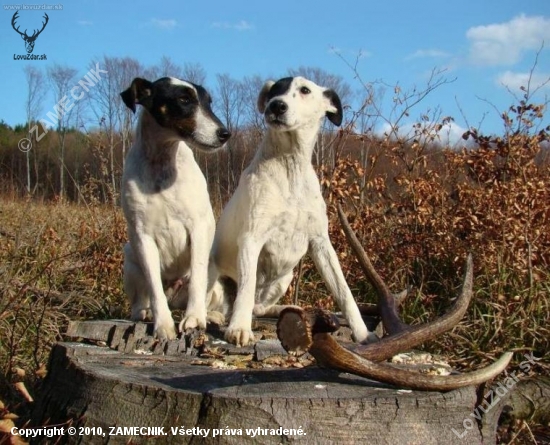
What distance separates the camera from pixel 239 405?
6.73 feet

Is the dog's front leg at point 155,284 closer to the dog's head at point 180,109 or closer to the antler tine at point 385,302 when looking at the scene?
the dog's head at point 180,109

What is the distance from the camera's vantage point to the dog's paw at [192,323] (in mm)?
3139

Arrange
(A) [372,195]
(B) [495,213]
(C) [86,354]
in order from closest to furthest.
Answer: (C) [86,354] → (B) [495,213] → (A) [372,195]

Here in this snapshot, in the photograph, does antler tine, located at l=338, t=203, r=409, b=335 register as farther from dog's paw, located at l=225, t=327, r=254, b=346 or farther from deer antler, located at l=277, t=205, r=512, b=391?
dog's paw, located at l=225, t=327, r=254, b=346

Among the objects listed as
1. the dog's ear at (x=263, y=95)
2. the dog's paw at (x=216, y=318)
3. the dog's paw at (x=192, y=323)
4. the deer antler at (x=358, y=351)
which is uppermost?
the dog's ear at (x=263, y=95)

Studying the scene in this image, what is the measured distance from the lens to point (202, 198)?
3449mm

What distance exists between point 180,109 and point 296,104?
0.62 m

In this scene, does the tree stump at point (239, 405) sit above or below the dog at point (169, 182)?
below

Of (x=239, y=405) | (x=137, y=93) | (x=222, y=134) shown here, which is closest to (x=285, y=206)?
(x=222, y=134)

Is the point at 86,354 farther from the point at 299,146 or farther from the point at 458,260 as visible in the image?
the point at 458,260

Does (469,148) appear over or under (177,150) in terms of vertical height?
over

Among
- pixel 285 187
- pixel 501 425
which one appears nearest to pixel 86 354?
pixel 285 187

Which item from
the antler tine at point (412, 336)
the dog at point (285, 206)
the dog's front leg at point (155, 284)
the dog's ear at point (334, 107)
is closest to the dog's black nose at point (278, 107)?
the dog at point (285, 206)

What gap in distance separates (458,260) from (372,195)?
5.74 ft
